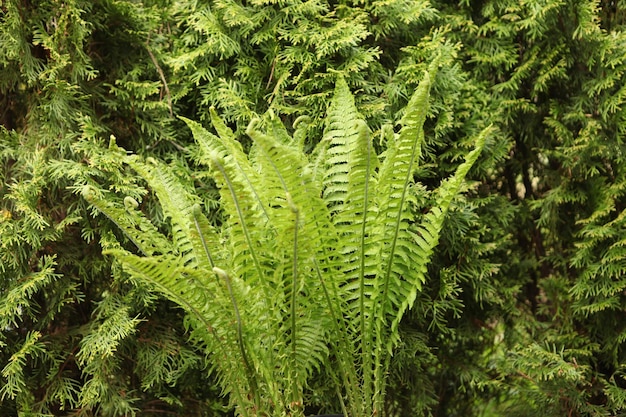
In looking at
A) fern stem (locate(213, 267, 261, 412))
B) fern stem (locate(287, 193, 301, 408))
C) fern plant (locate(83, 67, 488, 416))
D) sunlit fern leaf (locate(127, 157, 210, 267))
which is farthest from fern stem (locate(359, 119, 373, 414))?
sunlit fern leaf (locate(127, 157, 210, 267))

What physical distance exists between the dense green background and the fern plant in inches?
14.0

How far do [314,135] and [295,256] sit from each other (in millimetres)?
675

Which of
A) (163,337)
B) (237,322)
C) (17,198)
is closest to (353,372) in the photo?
(237,322)

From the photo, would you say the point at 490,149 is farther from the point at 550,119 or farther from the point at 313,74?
the point at 313,74

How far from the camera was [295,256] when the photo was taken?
1.50 metres

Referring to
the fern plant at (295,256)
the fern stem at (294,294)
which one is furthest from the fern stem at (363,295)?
the fern stem at (294,294)

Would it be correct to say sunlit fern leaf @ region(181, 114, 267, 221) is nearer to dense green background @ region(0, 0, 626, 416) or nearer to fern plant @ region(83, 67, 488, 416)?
fern plant @ region(83, 67, 488, 416)

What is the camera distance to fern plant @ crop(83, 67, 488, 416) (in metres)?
1.53

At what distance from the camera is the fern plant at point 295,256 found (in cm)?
153

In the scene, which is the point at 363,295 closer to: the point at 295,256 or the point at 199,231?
the point at 295,256

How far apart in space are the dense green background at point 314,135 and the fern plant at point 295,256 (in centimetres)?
35

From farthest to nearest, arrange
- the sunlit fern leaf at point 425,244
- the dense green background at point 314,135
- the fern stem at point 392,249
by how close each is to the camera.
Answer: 1. the dense green background at point 314,135
2. the sunlit fern leaf at point 425,244
3. the fern stem at point 392,249

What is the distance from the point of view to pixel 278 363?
1704 millimetres

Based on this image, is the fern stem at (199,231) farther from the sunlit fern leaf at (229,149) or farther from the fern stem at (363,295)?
the fern stem at (363,295)
